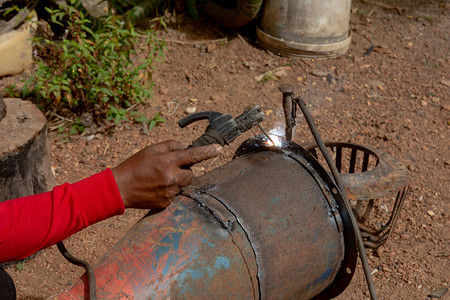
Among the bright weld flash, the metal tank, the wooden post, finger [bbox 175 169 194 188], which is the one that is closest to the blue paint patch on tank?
the metal tank

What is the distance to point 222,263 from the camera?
1.80 metres

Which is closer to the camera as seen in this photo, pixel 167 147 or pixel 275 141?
pixel 167 147

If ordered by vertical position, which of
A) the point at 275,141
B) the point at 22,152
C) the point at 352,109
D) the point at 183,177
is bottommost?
the point at 352,109

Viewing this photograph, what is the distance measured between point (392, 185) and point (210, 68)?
110 inches

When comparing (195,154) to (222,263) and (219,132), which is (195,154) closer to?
(219,132)

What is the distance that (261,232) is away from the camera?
1.87 m

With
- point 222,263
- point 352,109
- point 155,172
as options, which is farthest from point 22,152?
point 352,109

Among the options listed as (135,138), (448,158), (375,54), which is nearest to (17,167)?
(135,138)

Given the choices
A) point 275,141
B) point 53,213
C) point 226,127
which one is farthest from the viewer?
point 275,141

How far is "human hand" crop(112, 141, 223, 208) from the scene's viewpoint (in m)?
1.75

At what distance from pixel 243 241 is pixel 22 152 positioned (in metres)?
1.67

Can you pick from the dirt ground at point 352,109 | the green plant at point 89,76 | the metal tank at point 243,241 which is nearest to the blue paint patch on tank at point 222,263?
the metal tank at point 243,241

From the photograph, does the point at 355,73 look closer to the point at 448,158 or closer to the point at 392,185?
the point at 448,158

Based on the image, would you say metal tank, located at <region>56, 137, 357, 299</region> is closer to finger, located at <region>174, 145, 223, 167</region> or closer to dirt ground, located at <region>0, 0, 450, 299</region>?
finger, located at <region>174, 145, 223, 167</region>
